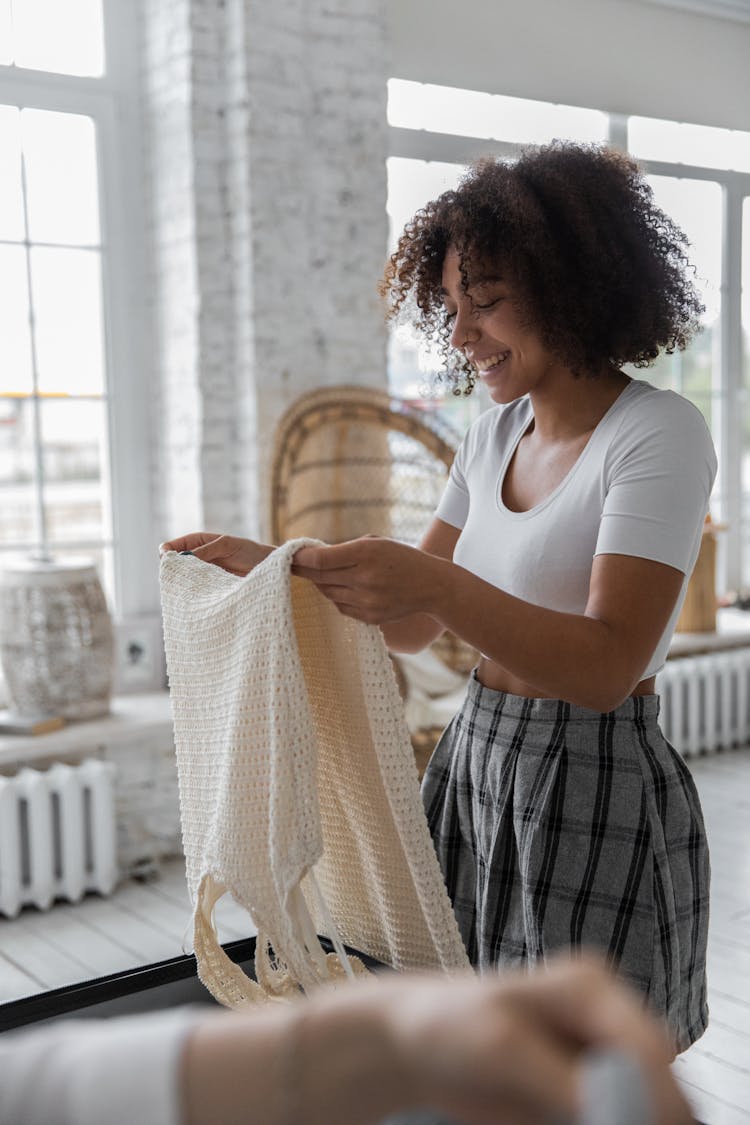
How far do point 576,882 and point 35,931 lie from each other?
2264 millimetres

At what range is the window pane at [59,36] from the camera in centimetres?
352

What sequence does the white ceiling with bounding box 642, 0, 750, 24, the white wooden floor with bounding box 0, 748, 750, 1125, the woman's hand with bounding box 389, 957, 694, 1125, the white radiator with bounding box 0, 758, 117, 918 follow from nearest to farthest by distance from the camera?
the woman's hand with bounding box 389, 957, 694, 1125 < the white wooden floor with bounding box 0, 748, 750, 1125 < the white radiator with bounding box 0, 758, 117, 918 < the white ceiling with bounding box 642, 0, 750, 24

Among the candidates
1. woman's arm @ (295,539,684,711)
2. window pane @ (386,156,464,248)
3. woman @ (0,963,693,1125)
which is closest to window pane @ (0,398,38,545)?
window pane @ (386,156,464,248)

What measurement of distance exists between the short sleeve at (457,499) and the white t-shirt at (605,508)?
0.16 ft

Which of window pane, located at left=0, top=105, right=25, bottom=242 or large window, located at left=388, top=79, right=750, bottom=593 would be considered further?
large window, located at left=388, top=79, right=750, bottom=593

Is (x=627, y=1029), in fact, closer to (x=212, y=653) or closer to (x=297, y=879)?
(x=297, y=879)

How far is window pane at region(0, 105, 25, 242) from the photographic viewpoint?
3.51 meters

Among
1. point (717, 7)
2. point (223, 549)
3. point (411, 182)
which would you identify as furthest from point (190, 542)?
point (717, 7)

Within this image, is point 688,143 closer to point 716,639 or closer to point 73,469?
point 716,639

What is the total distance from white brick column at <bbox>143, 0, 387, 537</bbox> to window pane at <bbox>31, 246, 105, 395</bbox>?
20 cm

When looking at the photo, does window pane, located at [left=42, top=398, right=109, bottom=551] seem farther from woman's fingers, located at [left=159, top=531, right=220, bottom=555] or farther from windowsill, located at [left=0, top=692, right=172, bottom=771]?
woman's fingers, located at [left=159, top=531, right=220, bottom=555]

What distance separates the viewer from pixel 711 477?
4.16 feet

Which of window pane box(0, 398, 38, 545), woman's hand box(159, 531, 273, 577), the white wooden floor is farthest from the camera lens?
window pane box(0, 398, 38, 545)

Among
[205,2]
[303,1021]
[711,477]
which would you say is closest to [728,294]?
[205,2]
